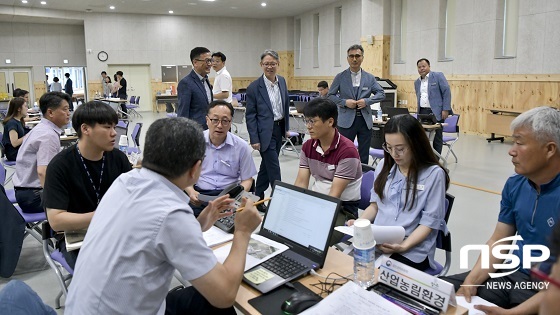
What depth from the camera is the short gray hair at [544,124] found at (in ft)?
5.74

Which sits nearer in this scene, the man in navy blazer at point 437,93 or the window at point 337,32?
the man in navy blazer at point 437,93

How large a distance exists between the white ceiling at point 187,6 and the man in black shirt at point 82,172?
13.7 m

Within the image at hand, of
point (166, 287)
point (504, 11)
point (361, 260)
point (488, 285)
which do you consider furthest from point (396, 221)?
point (504, 11)

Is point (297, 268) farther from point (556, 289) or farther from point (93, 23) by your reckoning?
point (93, 23)

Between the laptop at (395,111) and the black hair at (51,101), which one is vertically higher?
the black hair at (51,101)

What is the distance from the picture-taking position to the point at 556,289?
2.19 feet

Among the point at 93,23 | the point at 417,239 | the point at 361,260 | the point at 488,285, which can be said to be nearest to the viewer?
the point at 361,260

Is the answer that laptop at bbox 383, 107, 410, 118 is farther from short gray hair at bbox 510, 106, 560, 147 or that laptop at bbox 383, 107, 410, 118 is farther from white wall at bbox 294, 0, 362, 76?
white wall at bbox 294, 0, 362, 76

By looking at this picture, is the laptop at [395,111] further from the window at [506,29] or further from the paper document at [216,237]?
the paper document at [216,237]

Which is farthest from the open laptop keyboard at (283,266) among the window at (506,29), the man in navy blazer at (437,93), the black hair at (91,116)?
the window at (506,29)

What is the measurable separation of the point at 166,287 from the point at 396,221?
1282 millimetres

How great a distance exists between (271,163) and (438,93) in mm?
3812

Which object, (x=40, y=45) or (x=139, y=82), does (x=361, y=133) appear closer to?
(x=139, y=82)

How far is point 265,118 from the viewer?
4.67m
